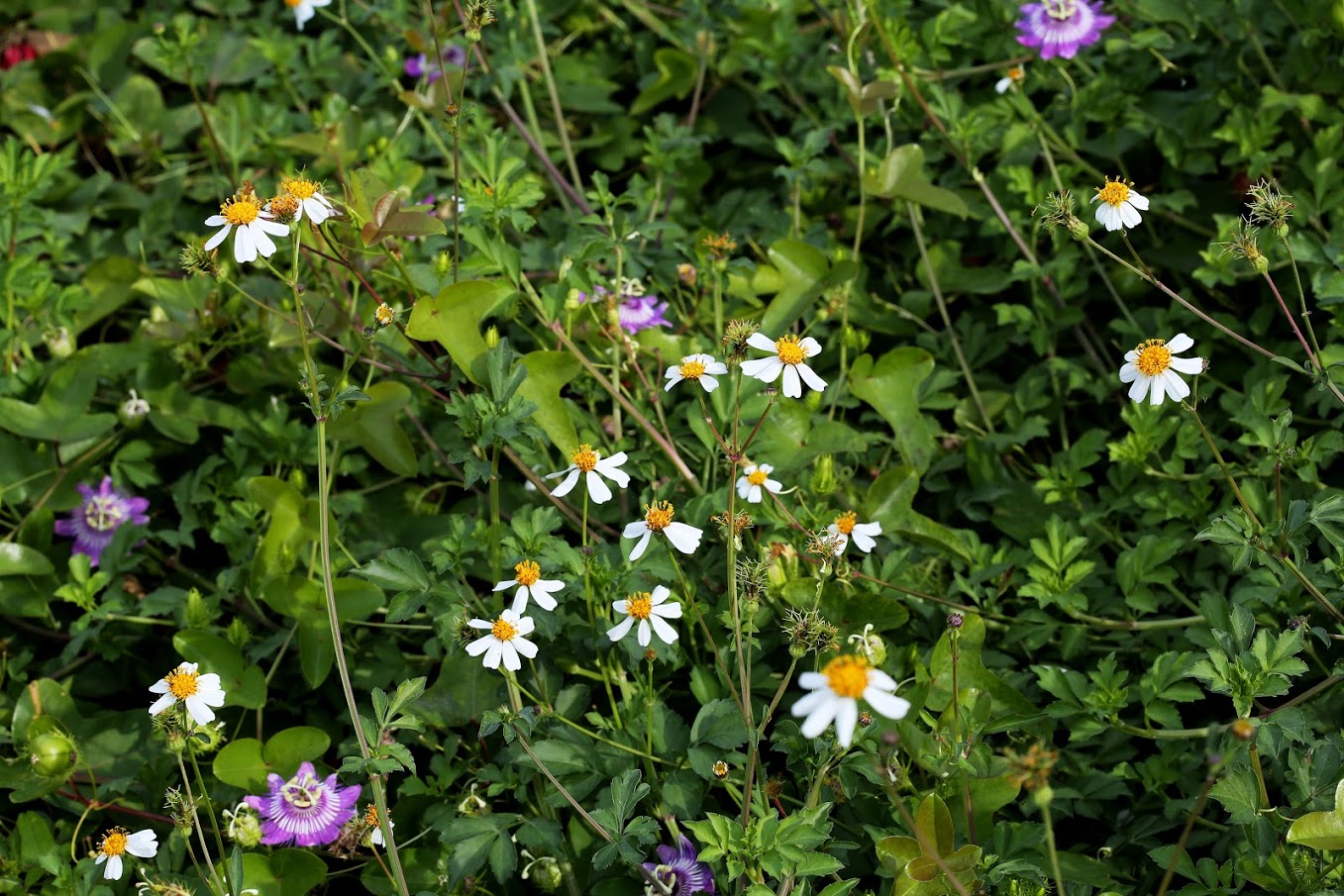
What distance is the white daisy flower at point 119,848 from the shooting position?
60.2 inches

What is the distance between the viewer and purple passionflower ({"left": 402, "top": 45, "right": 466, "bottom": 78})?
2.64 m

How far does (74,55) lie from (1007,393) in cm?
237

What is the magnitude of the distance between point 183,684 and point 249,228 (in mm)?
566

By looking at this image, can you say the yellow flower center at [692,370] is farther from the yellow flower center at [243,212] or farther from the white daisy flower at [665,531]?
the yellow flower center at [243,212]

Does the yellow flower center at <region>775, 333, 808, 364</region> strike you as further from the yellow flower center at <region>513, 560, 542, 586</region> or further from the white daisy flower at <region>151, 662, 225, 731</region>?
the white daisy flower at <region>151, 662, 225, 731</region>


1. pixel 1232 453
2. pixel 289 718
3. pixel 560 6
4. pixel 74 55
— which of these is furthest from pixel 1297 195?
pixel 74 55

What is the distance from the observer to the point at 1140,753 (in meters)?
1.72

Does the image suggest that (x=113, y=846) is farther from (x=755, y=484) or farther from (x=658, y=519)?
(x=755, y=484)

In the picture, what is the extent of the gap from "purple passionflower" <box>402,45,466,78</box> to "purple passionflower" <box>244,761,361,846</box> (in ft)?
5.00

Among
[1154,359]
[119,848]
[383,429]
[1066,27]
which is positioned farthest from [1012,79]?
[119,848]

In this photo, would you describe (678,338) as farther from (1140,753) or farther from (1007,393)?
(1140,753)

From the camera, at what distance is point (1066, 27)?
7.22ft

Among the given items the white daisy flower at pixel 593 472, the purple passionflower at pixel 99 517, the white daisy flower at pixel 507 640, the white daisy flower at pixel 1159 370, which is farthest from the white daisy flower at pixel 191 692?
the white daisy flower at pixel 1159 370

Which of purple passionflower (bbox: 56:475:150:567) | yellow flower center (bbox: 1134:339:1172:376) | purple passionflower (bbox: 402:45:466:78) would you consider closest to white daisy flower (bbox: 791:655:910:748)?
yellow flower center (bbox: 1134:339:1172:376)
